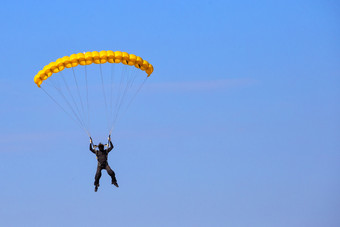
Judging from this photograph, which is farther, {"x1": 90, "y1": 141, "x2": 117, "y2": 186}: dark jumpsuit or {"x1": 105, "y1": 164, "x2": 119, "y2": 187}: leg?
{"x1": 105, "y1": 164, "x2": 119, "y2": 187}: leg

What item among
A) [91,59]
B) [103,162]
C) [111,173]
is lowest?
[111,173]

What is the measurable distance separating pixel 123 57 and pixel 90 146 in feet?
16.6

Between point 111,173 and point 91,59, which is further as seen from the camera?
point 91,59

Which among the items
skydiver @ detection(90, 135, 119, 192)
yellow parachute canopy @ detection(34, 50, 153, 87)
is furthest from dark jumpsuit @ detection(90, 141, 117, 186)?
yellow parachute canopy @ detection(34, 50, 153, 87)

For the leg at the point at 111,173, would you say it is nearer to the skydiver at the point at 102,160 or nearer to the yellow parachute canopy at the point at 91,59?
the skydiver at the point at 102,160

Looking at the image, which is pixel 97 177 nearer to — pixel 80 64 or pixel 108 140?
pixel 108 140

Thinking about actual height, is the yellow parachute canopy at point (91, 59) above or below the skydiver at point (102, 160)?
above

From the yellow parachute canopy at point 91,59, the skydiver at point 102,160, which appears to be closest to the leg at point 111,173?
the skydiver at point 102,160

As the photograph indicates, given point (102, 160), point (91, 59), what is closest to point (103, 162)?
point (102, 160)

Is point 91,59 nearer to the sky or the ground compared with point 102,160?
nearer to the sky

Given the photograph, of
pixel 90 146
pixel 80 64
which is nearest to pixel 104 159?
pixel 90 146

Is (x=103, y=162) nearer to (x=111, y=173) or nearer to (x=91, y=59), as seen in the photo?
(x=111, y=173)

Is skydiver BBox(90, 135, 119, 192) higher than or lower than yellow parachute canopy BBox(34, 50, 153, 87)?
lower

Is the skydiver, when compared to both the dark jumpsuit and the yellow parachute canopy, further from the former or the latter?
the yellow parachute canopy
